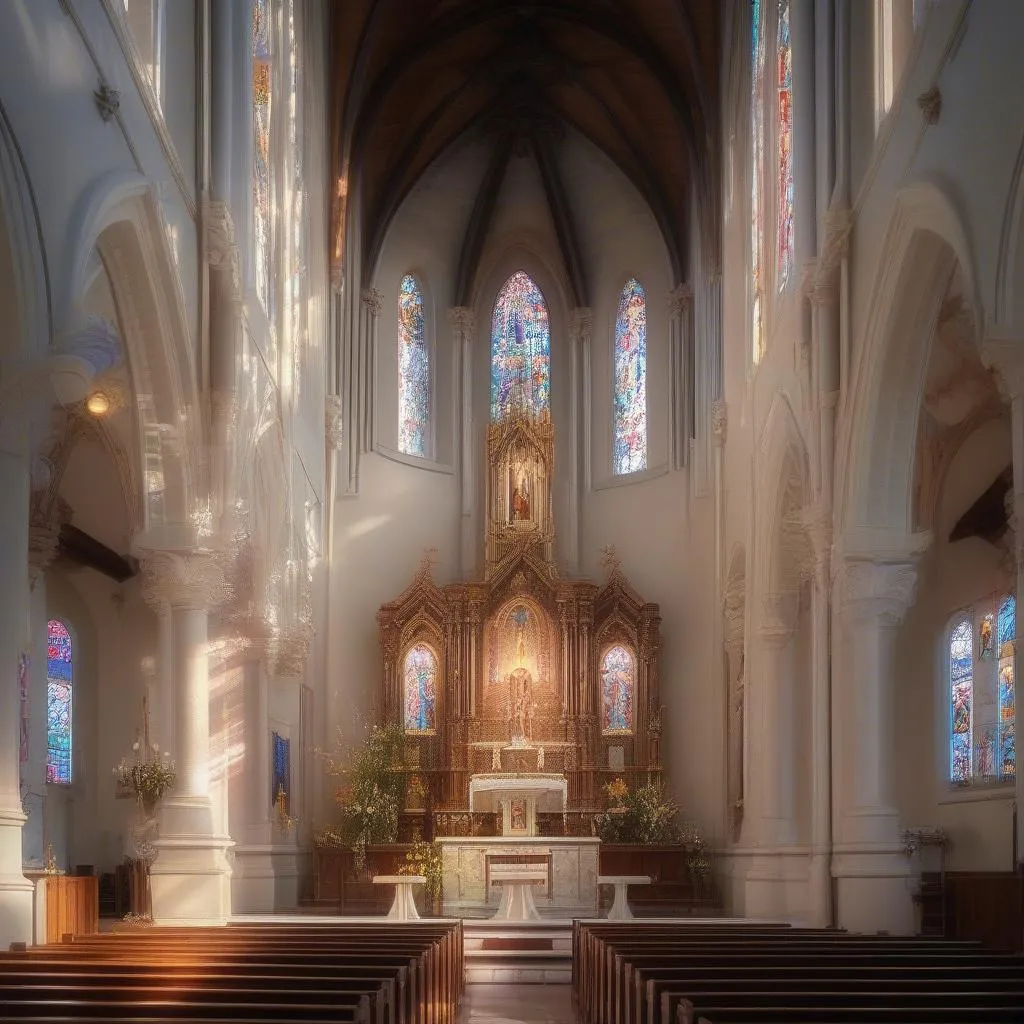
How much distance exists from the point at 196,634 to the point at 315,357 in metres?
10.4

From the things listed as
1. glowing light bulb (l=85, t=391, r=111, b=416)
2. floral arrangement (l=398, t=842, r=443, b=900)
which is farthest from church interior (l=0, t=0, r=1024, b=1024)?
glowing light bulb (l=85, t=391, r=111, b=416)

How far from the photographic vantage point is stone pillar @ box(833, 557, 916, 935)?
611 inches

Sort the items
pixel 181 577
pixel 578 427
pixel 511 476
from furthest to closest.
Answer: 1. pixel 578 427
2. pixel 511 476
3. pixel 181 577

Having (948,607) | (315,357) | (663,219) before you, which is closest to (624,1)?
(663,219)

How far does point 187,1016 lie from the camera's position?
6363 mm

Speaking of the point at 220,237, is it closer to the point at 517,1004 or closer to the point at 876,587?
the point at 876,587

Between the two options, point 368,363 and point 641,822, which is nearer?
point 641,822

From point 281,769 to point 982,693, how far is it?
32.0 ft

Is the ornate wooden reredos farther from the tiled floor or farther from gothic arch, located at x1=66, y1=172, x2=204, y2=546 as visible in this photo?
gothic arch, located at x1=66, y1=172, x2=204, y2=546

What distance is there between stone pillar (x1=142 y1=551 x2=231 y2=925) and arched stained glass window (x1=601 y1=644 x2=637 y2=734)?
12899 mm

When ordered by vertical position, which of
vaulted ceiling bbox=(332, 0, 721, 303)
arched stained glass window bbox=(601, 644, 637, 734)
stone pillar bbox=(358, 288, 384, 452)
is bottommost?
arched stained glass window bbox=(601, 644, 637, 734)

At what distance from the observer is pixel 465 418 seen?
31.6 m

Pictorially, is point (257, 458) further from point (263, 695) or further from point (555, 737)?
point (555, 737)

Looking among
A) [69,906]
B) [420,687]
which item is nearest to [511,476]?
[420,687]
